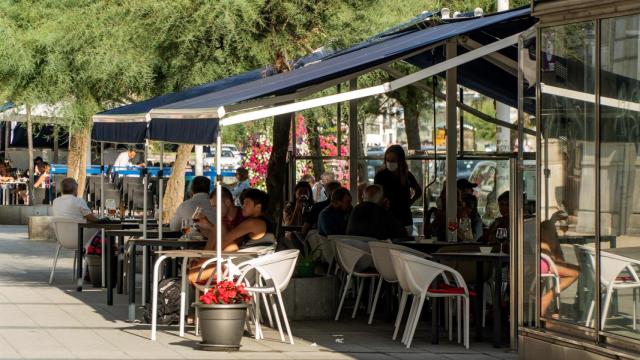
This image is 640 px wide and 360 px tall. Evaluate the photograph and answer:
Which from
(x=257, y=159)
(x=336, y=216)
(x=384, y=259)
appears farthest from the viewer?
(x=257, y=159)

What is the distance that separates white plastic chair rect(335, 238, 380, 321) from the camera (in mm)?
13742

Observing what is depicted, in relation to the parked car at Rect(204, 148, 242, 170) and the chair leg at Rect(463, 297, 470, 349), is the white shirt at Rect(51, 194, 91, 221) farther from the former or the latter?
the parked car at Rect(204, 148, 242, 170)

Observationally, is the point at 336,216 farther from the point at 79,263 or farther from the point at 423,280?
the point at 423,280

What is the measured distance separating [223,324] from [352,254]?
2.90 metres

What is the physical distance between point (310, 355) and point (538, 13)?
11.3 ft

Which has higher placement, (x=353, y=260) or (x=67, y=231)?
(x=67, y=231)

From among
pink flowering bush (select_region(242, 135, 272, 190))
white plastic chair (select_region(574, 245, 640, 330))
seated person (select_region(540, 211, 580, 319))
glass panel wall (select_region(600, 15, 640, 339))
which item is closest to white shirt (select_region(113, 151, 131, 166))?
pink flowering bush (select_region(242, 135, 272, 190))

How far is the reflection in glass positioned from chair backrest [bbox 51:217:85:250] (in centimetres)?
939

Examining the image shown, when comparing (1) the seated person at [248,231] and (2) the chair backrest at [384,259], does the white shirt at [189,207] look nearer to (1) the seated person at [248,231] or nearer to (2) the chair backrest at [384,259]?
(1) the seated person at [248,231]

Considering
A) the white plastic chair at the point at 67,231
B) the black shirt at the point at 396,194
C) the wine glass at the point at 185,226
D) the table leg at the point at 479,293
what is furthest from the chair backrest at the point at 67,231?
the table leg at the point at 479,293

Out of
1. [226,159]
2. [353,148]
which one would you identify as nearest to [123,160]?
[226,159]

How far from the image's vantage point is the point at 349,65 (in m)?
11.6

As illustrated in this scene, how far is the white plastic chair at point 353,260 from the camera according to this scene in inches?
541

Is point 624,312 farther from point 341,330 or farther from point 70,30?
point 70,30
